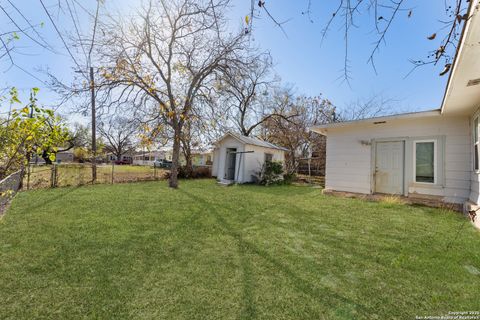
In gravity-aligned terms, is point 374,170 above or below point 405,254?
above

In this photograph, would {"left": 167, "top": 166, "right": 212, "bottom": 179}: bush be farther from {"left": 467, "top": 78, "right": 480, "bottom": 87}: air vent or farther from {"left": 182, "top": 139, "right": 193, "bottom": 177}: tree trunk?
{"left": 467, "top": 78, "right": 480, "bottom": 87}: air vent

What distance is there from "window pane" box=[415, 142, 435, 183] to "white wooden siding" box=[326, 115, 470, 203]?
0.24 meters

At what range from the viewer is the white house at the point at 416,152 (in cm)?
528

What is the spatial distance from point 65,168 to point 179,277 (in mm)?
11029

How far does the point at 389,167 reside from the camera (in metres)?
6.87

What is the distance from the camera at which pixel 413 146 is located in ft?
21.2

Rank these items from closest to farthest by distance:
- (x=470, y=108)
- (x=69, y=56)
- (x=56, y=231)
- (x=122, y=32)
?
(x=69, y=56), (x=56, y=231), (x=470, y=108), (x=122, y=32)

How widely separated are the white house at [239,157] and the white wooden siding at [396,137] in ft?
14.9


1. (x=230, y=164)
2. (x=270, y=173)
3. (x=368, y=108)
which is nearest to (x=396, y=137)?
(x=270, y=173)

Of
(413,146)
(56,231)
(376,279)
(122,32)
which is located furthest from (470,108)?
(122,32)

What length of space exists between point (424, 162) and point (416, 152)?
35 cm

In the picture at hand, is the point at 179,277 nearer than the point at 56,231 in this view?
Yes

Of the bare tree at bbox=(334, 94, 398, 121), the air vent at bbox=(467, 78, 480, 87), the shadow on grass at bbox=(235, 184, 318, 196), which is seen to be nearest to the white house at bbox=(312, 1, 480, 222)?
the air vent at bbox=(467, 78, 480, 87)

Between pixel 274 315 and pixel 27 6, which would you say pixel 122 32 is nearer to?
pixel 27 6
